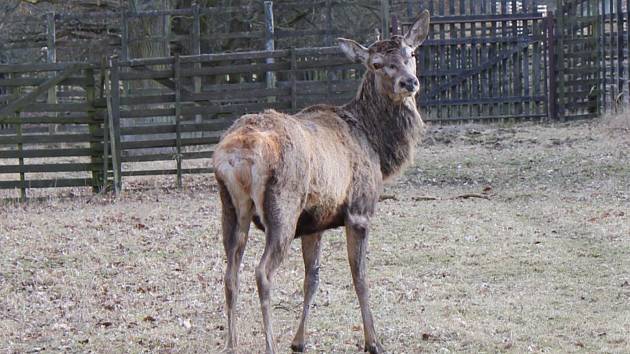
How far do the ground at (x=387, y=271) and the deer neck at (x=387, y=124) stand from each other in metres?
1.21

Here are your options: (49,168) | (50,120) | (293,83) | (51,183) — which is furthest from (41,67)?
(293,83)

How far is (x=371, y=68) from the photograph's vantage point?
28.0ft

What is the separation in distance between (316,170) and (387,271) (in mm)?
3218

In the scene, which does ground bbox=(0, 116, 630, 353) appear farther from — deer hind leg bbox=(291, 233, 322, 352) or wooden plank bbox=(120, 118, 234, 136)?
wooden plank bbox=(120, 118, 234, 136)

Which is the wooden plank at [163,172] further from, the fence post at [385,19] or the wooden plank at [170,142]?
the fence post at [385,19]

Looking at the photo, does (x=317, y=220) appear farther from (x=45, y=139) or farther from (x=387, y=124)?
(x=45, y=139)

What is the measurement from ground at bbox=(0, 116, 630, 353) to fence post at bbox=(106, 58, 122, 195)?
0.40m

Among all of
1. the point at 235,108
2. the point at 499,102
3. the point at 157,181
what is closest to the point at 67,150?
the point at 157,181

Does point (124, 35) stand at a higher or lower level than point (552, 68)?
higher

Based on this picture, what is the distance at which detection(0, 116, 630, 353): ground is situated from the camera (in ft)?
26.2

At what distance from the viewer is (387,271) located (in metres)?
10.1

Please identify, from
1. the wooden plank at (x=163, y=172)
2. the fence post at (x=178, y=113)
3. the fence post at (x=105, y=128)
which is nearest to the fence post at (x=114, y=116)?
the fence post at (x=105, y=128)

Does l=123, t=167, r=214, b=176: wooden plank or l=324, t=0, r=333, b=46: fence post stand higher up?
l=324, t=0, r=333, b=46: fence post

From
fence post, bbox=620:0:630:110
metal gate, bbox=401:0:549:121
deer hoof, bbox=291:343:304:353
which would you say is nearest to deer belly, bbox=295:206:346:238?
deer hoof, bbox=291:343:304:353
